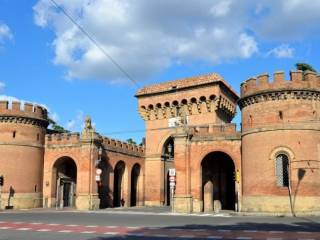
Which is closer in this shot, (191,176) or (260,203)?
(260,203)

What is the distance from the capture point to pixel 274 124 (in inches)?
1136

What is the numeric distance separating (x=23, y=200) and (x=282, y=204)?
22832 millimetres

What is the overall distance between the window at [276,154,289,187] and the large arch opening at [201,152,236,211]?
743 cm

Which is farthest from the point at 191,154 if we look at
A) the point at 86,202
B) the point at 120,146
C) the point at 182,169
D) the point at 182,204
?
the point at 120,146

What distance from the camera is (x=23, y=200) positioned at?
38.3 metres

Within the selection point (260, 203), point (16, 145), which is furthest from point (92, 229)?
point (16, 145)

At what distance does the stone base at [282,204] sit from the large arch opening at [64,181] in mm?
19120

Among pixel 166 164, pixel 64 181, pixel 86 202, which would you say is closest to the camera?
pixel 86 202

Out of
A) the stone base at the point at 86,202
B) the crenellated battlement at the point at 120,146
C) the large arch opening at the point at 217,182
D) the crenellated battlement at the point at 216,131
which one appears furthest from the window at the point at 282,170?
the crenellated battlement at the point at 120,146

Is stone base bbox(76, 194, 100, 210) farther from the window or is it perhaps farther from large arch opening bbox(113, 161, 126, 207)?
the window

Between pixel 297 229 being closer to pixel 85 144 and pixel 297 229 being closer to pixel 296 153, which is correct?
pixel 296 153

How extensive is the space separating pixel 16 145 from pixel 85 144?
6484mm

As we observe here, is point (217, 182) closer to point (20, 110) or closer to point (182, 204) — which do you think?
point (182, 204)

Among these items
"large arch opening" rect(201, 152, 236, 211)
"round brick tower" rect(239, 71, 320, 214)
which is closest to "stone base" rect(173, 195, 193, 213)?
"large arch opening" rect(201, 152, 236, 211)
